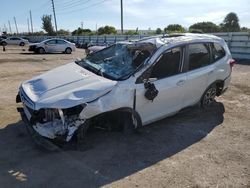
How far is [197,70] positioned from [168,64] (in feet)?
2.67

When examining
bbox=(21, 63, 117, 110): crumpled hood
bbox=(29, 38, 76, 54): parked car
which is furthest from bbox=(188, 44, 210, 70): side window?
bbox=(29, 38, 76, 54): parked car

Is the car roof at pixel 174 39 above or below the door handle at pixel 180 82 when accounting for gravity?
above

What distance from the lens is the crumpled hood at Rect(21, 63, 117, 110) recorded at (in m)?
4.71

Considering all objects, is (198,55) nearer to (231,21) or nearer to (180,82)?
(180,82)

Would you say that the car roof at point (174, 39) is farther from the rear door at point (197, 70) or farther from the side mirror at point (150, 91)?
the side mirror at point (150, 91)

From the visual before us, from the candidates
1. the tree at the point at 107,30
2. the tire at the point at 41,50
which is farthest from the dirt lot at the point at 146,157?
the tree at the point at 107,30

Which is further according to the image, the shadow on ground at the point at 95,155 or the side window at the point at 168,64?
the side window at the point at 168,64

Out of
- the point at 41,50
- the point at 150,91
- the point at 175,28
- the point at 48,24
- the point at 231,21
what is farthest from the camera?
the point at 48,24

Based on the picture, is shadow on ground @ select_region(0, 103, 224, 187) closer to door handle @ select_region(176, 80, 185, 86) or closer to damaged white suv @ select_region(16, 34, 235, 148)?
damaged white suv @ select_region(16, 34, 235, 148)

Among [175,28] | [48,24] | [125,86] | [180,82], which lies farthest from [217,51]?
[48,24]

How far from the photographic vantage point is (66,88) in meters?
5.04

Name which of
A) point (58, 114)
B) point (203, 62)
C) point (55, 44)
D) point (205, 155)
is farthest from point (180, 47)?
point (55, 44)

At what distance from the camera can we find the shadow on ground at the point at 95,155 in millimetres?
4287

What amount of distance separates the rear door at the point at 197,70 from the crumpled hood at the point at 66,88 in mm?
1809
